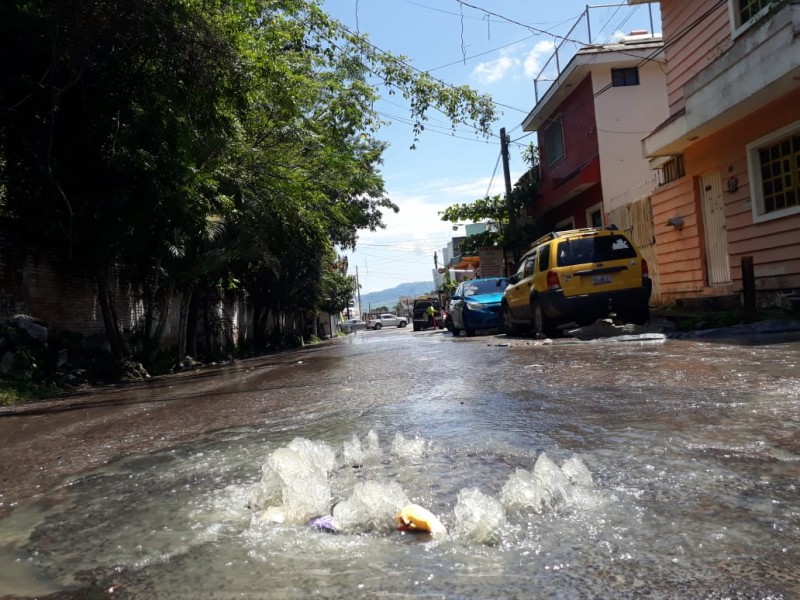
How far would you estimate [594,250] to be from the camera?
34.3 feet

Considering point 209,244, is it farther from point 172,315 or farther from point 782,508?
point 782,508

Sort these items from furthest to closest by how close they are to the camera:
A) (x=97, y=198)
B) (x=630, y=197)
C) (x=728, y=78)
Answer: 1. (x=630, y=197)
2. (x=97, y=198)
3. (x=728, y=78)

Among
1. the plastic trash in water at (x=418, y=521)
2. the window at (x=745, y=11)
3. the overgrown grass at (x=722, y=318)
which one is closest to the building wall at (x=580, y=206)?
the window at (x=745, y=11)

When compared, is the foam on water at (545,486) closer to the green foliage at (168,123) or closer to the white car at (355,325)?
the green foliage at (168,123)

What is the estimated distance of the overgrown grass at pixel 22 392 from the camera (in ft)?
27.4

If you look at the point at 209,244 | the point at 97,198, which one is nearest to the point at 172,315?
the point at 209,244

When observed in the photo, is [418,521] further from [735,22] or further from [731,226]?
[735,22]

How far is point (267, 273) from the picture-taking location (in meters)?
23.5

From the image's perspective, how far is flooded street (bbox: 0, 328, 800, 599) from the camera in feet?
6.27

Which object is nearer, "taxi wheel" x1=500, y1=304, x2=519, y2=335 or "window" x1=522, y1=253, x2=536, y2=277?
"window" x1=522, y1=253, x2=536, y2=277

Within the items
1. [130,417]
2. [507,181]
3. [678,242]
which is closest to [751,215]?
[678,242]

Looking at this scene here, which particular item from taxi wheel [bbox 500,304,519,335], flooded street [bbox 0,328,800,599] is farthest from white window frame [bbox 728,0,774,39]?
flooded street [bbox 0,328,800,599]

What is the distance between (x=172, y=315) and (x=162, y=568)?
17318 mm

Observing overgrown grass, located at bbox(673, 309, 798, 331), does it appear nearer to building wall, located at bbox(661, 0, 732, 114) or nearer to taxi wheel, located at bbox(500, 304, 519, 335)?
taxi wheel, located at bbox(500, 304, 519, 335)
